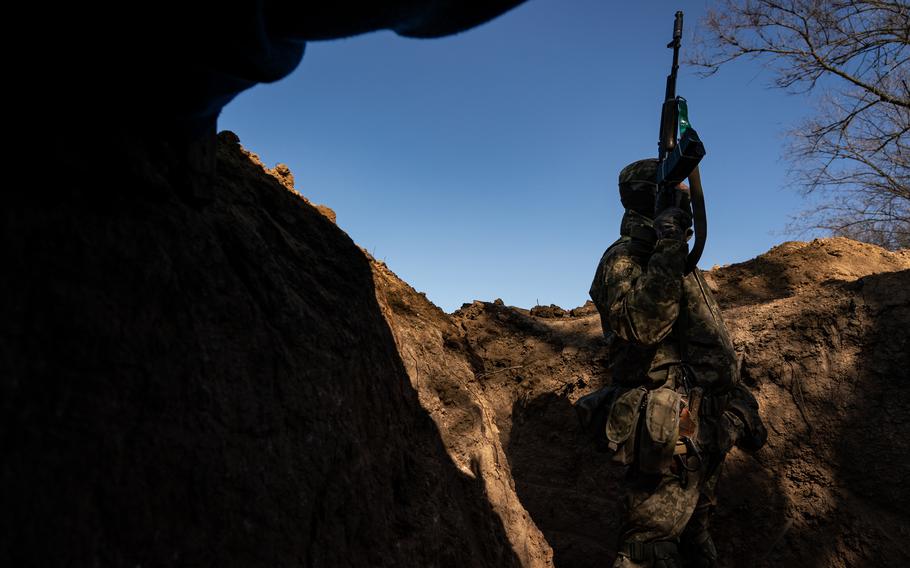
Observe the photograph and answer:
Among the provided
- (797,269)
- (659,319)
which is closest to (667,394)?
(659,319)

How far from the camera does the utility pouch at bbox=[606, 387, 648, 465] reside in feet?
12.8

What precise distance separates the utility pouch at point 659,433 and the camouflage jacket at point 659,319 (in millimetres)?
206

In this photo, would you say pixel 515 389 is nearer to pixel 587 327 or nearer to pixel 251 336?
pixel 587 327

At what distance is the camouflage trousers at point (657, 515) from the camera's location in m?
3.71

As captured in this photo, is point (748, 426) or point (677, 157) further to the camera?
point (748, 426)

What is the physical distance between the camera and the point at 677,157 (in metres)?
3.95

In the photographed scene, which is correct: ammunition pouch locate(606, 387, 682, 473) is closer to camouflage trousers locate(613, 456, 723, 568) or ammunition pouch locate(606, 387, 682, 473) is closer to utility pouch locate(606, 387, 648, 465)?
utility pouch locate(606, 387, 648, 465)

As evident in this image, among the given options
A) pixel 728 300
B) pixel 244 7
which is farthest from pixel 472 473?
pixel 728 300

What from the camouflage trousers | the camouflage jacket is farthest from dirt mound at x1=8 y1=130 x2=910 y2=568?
the camouflage jacket

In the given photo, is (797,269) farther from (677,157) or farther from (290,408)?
(290,408)

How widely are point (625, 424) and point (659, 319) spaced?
2.16 ft

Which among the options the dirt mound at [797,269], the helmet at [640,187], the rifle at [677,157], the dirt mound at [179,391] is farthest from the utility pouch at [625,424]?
the dirt mound at [797,269]

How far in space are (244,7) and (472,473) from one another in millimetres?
2789

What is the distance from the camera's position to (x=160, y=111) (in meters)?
1.45
